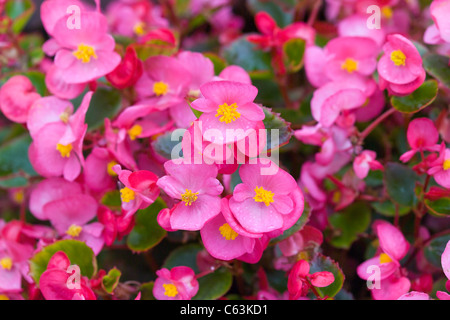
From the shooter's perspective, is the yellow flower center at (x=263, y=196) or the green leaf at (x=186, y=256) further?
the green leaf at (x=186, y=256)

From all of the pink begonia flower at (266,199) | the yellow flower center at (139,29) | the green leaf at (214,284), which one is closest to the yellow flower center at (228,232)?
the pink begonia flower at (266,199)

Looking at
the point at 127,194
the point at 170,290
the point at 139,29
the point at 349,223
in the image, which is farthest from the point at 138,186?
the point at 139,29

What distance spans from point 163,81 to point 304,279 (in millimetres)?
359

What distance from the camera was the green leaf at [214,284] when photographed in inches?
25.3

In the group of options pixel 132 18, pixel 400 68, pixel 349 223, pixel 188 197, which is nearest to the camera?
pixel 188 197

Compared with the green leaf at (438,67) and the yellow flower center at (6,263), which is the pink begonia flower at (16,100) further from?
the green leaf at (438,67)

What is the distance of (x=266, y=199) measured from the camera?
1.78 feet

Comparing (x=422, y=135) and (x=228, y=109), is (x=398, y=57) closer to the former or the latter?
(x=422, y=135)

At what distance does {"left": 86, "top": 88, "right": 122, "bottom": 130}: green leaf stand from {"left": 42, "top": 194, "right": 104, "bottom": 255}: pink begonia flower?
12cm

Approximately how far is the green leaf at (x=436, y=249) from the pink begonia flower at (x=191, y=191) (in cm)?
Answer: 33

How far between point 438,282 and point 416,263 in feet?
0.23

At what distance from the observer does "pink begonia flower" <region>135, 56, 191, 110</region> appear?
705 mm
